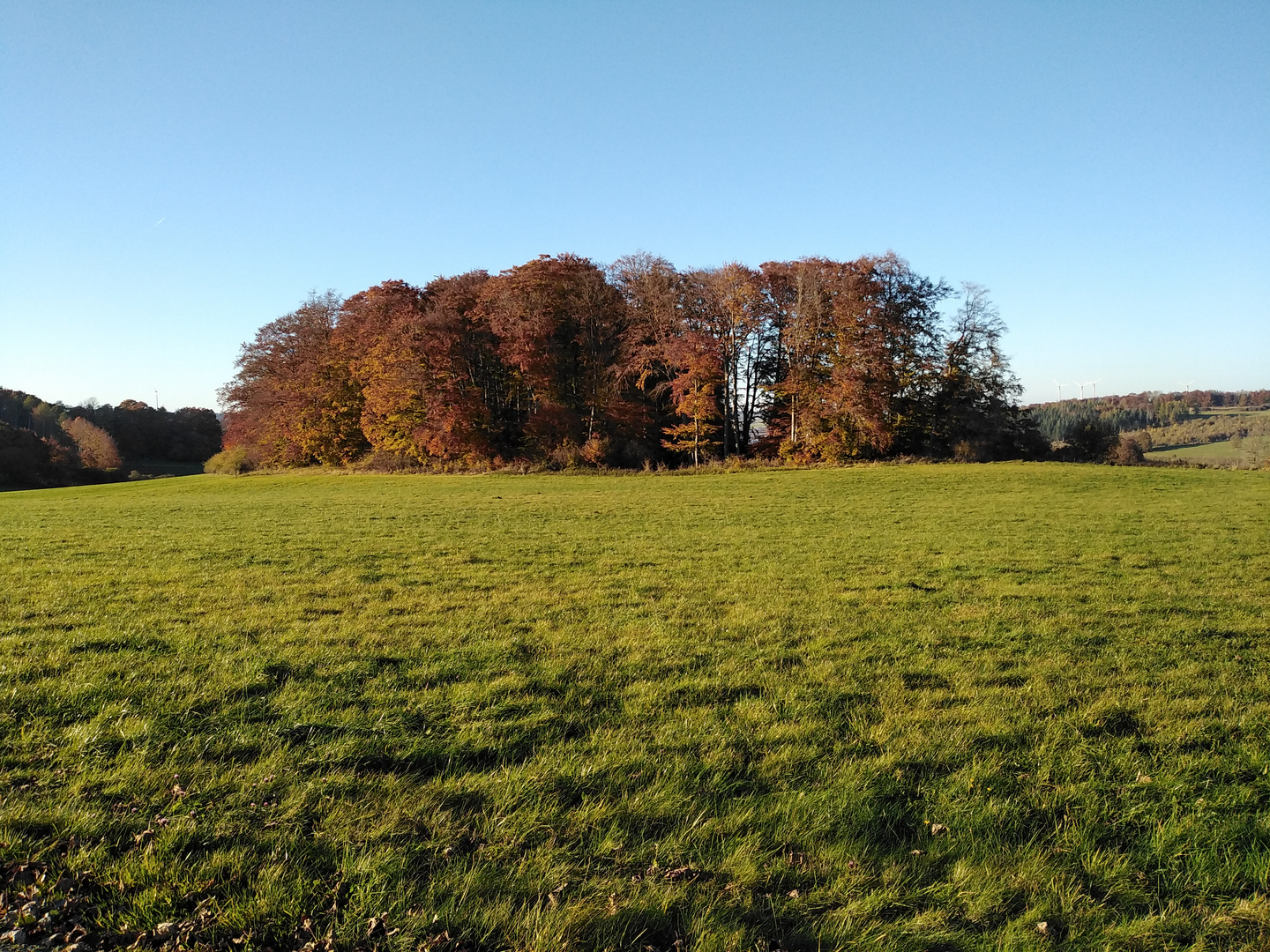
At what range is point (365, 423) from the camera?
49219 mm

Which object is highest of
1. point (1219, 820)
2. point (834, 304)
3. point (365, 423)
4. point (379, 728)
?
point (834, 304)

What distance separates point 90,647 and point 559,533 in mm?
10275

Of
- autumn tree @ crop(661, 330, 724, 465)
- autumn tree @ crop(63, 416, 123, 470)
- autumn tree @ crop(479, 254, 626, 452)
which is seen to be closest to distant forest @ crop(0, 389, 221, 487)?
autumn tree @ crop(63, 416, 123, 470)

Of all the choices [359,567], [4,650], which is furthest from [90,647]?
[359,567]

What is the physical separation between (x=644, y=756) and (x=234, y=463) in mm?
60939

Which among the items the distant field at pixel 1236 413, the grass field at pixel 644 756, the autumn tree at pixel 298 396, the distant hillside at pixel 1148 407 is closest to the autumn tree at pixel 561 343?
the autumn tree at pixel 298 396

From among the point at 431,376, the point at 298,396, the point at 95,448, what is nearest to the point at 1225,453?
the point at 431,376

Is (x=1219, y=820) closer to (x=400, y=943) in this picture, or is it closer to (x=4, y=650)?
(x=400, y=943)

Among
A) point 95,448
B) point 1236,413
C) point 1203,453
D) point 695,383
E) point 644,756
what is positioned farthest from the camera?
point 1236,413

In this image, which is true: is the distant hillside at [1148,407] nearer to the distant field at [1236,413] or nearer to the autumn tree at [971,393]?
the distant field at [1236,413]

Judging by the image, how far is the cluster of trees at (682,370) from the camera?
41.8m

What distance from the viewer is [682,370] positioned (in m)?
43.8

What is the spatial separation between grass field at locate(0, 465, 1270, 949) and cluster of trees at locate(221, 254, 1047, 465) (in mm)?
31689

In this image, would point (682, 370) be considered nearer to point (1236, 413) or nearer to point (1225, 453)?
point (1225, 453)
